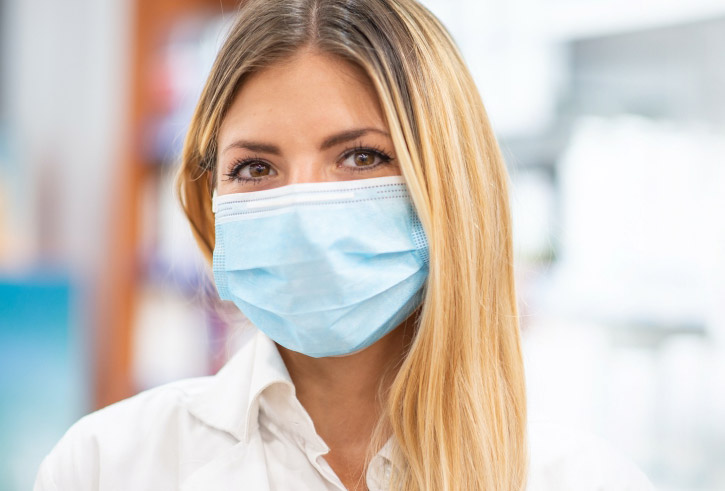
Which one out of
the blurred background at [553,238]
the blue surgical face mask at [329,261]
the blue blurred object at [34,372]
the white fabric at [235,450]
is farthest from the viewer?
the blue blurred object at [34,372]

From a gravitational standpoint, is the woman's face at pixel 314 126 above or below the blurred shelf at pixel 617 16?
below

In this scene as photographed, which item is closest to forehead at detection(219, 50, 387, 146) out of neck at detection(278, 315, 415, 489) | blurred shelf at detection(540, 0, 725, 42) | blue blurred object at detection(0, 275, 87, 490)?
neck at detection(278, 315, 415, 489)

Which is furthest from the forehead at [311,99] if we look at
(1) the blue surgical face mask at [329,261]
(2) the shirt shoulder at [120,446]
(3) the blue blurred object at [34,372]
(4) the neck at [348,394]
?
(3) the blue blurred object at [34,372]

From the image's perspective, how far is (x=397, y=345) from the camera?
137 cm

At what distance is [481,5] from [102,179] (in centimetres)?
210

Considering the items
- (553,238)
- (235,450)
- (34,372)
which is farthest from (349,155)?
(34,372)

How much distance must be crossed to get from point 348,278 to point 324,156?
0.68 feet

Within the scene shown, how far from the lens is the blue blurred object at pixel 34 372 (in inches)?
116

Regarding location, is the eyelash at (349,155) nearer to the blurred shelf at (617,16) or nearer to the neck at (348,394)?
the neck at (348,394)

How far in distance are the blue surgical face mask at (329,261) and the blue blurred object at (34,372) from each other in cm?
217

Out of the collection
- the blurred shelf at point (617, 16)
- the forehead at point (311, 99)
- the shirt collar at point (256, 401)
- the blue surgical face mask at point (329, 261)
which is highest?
the blurred shelf at point (617, 16)

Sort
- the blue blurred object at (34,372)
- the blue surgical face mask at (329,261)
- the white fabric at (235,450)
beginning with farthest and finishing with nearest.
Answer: the blue blurred object at (34,372), the white fabric at (235,450), the blue surgical face mask at (329,261)

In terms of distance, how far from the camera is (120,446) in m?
1.31

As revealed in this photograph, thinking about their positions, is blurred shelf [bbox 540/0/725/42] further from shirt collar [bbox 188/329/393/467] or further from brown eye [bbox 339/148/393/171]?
shirt collar [bbox 188/329/393/467]
